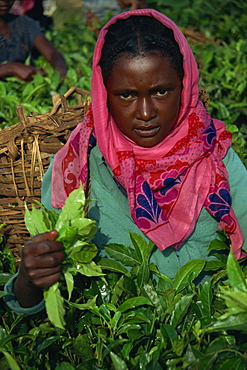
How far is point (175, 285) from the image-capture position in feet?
6.00

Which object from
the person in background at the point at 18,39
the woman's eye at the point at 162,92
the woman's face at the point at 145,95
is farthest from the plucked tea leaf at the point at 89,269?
the person in background at the point at 18,39

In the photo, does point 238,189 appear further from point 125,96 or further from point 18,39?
point 18,39

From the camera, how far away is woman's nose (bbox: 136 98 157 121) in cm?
187

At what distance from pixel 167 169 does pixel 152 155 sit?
7 cm

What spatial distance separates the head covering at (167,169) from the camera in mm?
1998

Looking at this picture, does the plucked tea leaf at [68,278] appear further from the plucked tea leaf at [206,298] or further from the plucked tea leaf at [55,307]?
the plucked tea leaf at [206,298]

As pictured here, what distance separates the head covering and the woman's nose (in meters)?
0.17

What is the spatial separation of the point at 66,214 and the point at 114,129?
514 mm

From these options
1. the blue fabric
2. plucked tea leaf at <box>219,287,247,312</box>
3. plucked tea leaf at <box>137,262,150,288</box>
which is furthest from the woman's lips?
the blue fabric

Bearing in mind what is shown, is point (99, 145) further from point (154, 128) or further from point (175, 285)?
point (175, 285)

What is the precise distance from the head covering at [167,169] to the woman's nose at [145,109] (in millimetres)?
174

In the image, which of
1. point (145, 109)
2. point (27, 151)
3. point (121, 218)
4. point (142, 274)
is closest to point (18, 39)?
point (27, 151)

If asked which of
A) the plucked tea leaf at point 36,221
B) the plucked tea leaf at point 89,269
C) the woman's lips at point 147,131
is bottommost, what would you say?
the plucked tea leaf at point 89,269

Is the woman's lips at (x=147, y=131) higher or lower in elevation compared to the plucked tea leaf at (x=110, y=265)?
higher
